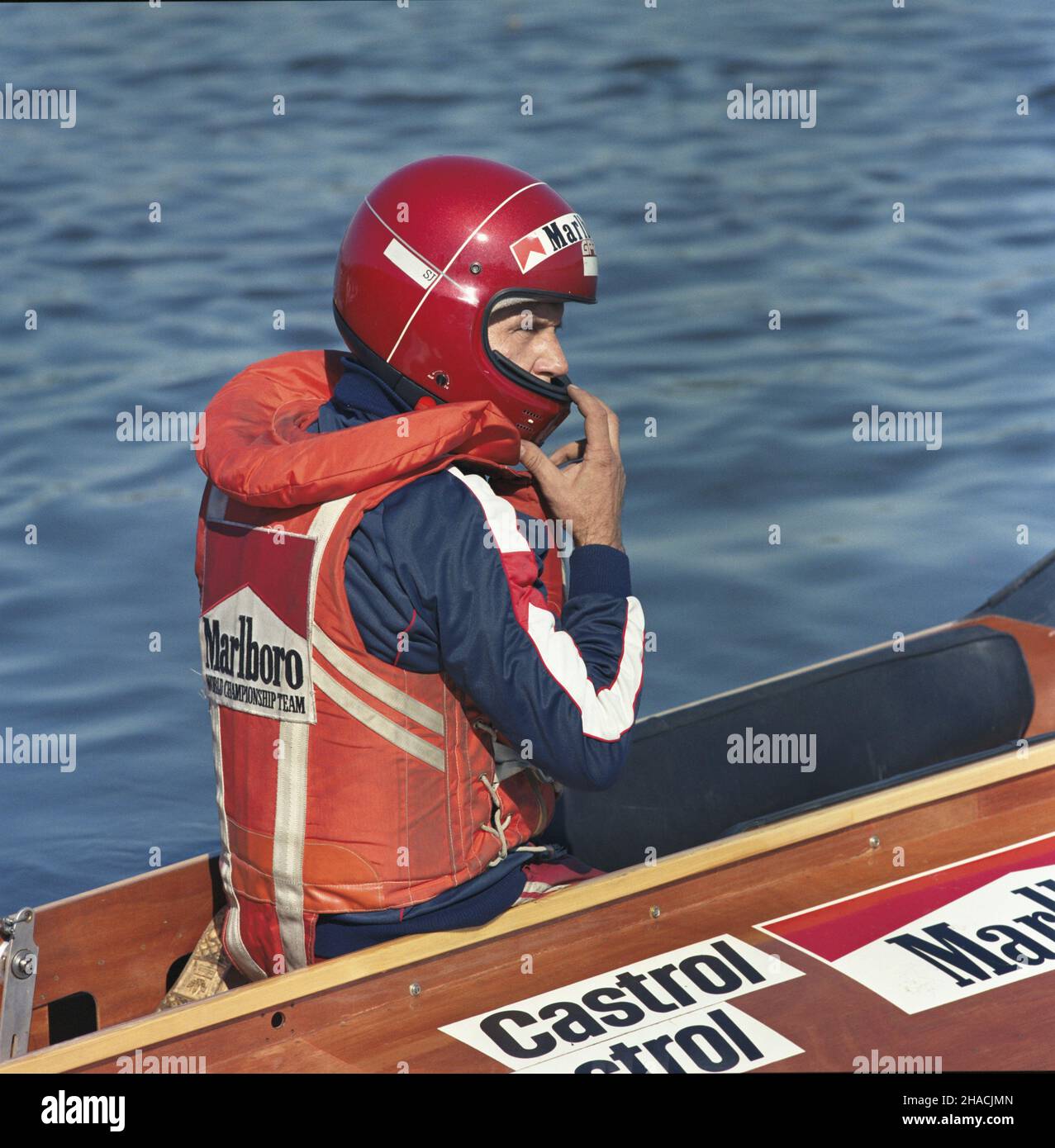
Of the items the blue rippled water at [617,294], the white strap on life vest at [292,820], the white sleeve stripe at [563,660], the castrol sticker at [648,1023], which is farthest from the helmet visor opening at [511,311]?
the blue rippled water at [617,294]

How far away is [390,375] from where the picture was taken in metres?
2.55

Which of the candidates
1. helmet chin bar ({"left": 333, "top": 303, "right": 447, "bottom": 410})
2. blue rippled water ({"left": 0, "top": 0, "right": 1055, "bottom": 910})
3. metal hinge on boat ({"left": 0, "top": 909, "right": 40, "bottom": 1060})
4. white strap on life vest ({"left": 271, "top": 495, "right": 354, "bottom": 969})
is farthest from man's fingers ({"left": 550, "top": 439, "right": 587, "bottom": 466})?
blue rippled water ({"left": 0, "top": 0, "right": 1055, "bottom": 910})

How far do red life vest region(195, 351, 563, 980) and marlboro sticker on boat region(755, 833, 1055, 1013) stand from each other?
22.6 inches

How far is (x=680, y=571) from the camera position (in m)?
6.39

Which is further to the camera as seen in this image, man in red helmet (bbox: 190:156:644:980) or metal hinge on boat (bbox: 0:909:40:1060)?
metal hinge on boat (bbox: 0:909:40:1060)

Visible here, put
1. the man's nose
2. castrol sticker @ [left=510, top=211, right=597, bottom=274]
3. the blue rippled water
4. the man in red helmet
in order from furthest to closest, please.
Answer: the blue rippled water → the man's nose → castrol sticker @ [left=510, top=211, right=597, bottom=274] → the man in red helmet

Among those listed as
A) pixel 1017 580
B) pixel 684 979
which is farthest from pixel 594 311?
pixel 684 979

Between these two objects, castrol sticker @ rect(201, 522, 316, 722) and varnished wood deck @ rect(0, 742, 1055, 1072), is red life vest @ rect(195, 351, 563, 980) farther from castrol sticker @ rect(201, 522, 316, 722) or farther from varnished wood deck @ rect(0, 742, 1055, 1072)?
varnished wood deck @ rect(0, 742, 1055, 1072)

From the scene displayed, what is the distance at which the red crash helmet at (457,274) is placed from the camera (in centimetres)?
246

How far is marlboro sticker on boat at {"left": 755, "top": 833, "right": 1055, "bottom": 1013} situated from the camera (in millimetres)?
2471

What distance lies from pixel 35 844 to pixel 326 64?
34.2 ft

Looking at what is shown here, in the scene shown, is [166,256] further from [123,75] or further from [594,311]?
[123,75]

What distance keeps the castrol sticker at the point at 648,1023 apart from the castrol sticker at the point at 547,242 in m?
1.12

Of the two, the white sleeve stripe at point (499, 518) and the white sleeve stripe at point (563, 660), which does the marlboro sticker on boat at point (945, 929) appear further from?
the white sleeve stripe at point (499, 518)
